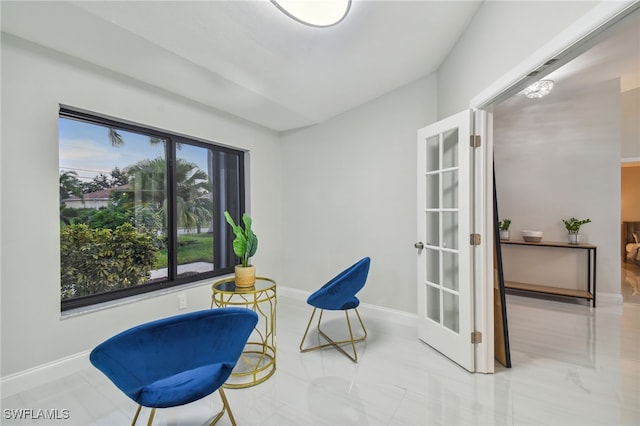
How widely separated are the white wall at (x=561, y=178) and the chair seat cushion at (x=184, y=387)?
15.5ft

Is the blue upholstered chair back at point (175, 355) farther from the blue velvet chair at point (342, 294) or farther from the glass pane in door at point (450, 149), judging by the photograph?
the glass pane in door at point (450, 149)

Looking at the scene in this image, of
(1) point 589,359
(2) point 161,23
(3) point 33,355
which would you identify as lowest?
(1) point 589,359

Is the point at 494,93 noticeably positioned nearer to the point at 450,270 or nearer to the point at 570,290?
the point at 450,270

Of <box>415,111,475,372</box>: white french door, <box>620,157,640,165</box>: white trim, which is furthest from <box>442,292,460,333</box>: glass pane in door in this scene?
<box>620,157,640,165</box>: white trim

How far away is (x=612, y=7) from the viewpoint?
1.02 metres

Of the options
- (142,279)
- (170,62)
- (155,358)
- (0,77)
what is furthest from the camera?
(142,279)

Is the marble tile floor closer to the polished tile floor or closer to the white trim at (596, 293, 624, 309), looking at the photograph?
the polished tile floor

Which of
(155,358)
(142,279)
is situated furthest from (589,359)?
(142,279)

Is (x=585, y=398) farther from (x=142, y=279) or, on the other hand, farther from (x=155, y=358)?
(x=142, y=279)

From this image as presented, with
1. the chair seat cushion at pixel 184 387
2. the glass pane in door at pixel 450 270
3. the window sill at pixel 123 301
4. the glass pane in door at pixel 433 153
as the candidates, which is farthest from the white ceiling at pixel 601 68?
the window sill at pixel 123 301

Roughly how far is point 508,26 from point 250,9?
5.38ft

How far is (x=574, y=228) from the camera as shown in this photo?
12.8 feet

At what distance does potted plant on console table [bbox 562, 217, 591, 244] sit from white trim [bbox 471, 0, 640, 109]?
330cm

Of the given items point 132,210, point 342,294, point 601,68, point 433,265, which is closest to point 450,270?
point 433,265
